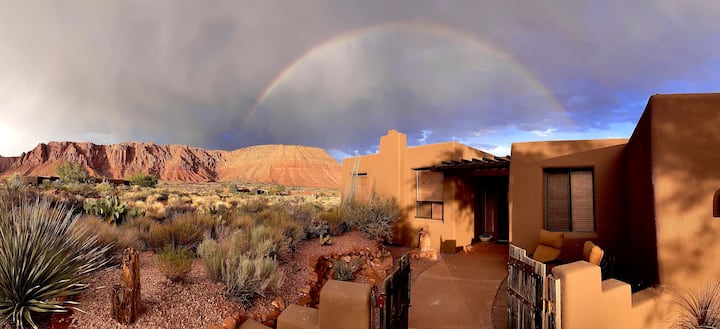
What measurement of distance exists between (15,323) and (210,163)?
9302 centimetres

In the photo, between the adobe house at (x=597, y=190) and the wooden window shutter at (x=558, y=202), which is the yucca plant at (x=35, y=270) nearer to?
the adobe house at (x=597, y=190)

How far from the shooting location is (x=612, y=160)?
838cm

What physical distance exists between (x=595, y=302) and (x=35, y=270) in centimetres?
710

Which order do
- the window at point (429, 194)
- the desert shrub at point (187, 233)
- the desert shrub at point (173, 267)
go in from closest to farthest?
the desert shrub at point (173, 267), the desert shrub at point (187, 233), the window at point (429, 194)

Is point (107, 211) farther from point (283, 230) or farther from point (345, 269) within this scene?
point (345, 269)

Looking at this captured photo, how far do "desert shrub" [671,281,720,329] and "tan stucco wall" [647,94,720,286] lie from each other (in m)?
0.15

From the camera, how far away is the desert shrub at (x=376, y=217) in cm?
1230

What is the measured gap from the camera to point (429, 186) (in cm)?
1279

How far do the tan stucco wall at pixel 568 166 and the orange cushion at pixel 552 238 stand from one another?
1.25 feet

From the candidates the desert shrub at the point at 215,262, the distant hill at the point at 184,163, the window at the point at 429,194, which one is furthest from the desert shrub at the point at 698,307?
the distant hill at the point at 184,163

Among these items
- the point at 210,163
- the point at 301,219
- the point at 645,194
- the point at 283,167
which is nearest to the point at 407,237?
the point at 301,219

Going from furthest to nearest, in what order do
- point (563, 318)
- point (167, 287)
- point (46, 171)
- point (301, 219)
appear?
point (46, 171) < point (301, 219) < point (167, 287) < point (563, 318)

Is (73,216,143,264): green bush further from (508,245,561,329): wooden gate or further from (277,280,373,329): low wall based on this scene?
(508,245,561,329): wooden gate

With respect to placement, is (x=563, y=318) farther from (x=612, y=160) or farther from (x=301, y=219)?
(x=301, y=219)
